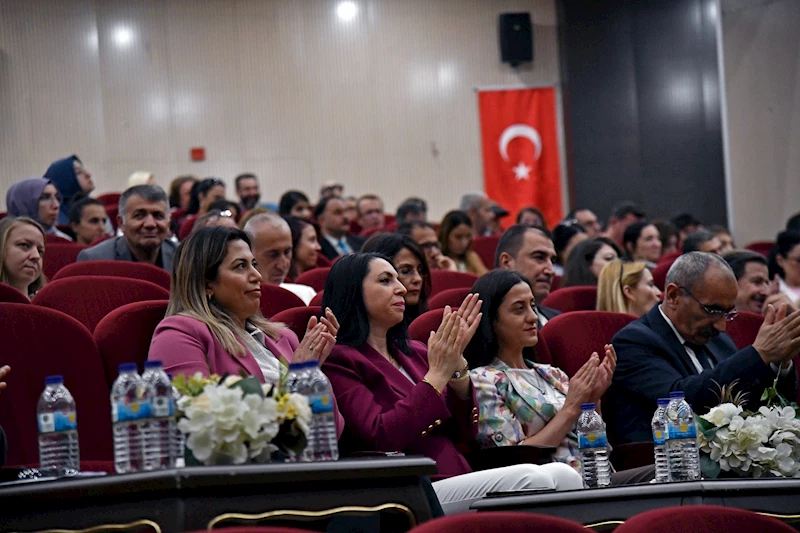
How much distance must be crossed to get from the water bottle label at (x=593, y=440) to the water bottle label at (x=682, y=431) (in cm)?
37

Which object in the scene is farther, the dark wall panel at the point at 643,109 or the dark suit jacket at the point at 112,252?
the dark wall panel at the point at 643,109

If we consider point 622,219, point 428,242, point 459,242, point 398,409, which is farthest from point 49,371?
point 622,219

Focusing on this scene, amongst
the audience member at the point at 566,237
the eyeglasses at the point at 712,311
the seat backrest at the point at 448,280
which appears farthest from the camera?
the audience member at the point at 566,237

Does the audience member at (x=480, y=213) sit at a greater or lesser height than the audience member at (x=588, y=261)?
greater

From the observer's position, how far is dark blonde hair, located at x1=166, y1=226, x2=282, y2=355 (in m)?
3.12

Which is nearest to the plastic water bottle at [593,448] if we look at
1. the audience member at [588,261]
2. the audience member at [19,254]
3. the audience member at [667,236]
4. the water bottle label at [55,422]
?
the water bottle label at [55,422]

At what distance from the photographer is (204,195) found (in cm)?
794

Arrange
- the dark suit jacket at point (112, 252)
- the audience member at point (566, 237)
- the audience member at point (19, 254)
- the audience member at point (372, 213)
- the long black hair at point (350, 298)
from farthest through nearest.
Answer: the audience member at point (372, 213) < the audience member at point (566, 237) < the dark suit jacket at point (112, 252) < the audience member at point (19, 254) < the long black hair at point (350, 298)

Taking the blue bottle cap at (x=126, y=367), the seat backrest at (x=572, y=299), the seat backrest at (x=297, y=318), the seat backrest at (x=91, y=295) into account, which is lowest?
the seat backrest at (x=572, y=299)

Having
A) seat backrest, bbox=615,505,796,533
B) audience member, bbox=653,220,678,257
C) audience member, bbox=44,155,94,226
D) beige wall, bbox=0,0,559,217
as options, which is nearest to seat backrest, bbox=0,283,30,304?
seat backrest, bbox=615,505,796,533

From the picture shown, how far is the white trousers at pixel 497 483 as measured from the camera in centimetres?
300

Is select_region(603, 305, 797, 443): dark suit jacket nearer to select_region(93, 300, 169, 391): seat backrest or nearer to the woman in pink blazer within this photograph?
the woman in pink blazer

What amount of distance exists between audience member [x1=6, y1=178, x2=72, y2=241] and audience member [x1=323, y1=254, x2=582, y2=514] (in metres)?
3.72

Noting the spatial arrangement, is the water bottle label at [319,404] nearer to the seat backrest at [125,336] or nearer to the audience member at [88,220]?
the seat backrest at [125,336]
